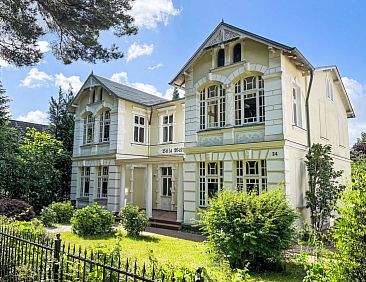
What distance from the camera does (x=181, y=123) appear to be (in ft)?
55.3

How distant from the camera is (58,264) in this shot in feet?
13.1

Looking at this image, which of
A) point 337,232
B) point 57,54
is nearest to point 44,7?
point 57,54

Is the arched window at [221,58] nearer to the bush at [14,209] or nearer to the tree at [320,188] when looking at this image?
the tree at [320,188]

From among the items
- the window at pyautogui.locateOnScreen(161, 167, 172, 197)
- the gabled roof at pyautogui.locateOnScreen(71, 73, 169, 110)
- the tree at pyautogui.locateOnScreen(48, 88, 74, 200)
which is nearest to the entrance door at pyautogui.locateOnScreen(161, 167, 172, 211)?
the window at pyautogui.locateOnScreen(161, 167, 172, 197)

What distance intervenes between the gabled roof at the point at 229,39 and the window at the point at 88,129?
27.0 ft

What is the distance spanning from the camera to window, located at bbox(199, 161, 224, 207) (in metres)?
11.9

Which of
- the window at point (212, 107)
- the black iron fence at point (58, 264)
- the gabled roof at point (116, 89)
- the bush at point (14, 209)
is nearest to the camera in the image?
the black iron fence at point (58, 264)

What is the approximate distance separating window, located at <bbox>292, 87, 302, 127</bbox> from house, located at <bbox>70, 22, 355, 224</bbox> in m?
0.04

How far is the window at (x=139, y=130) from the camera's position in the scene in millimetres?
17828

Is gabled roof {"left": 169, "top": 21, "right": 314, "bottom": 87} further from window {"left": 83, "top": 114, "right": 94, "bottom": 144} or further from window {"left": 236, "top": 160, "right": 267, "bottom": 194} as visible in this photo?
window {"left": 83, "top": 114, "right": 94, "bottom": 144}

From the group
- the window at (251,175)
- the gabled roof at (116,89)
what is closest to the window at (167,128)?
the gabled roof at (116,89)

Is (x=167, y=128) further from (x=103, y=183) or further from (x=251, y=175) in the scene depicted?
(x=251, y=175)

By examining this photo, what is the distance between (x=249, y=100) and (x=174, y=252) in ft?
21.8

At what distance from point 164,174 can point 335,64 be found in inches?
452
